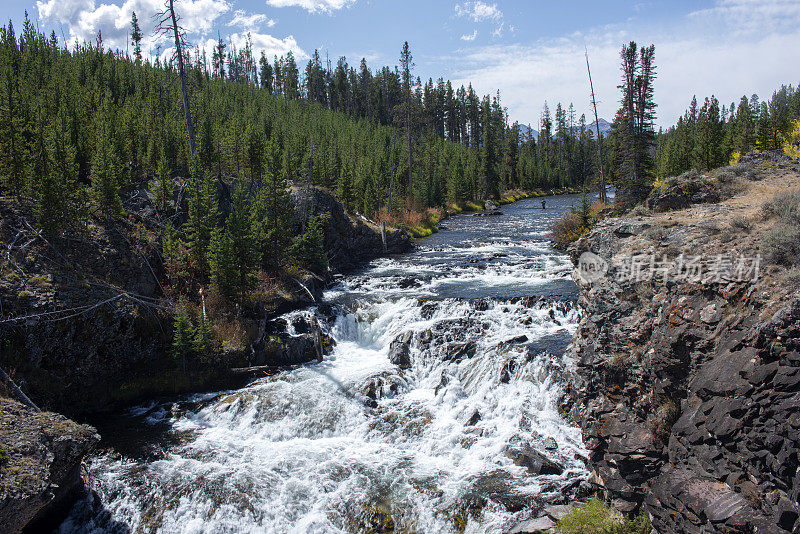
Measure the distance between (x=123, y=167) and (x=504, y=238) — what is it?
28629mm

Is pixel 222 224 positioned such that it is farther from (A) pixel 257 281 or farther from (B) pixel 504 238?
(B) pixel 504 238

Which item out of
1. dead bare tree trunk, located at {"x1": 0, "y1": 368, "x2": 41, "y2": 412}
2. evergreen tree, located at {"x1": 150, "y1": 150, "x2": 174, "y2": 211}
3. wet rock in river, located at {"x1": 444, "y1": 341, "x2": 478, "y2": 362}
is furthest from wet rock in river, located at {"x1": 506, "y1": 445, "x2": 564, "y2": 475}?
evergreen tree, located at {"x1": 150, "y1": 150, "x2": 174, "y2": 211}

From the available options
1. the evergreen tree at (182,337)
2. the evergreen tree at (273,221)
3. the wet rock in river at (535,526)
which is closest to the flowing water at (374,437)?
Result: the wet rock in river at (535,526)

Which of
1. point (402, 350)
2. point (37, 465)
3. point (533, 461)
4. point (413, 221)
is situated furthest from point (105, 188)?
point (413, 221)

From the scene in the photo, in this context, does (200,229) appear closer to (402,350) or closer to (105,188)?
(105,188)

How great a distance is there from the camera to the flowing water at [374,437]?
31.7 ft

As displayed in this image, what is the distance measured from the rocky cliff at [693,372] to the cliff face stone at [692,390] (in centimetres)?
2

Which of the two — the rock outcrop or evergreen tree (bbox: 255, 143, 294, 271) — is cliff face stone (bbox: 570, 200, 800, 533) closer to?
evergreen tree (bbox: 255, 143, 294, 271)

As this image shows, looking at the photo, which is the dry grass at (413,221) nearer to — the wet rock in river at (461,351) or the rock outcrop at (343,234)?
the rock outcrop at (343,234)

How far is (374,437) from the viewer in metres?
12.8

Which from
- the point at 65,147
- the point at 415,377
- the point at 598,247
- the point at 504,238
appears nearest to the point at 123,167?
the point at 65,147

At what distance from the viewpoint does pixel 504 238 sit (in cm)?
3812

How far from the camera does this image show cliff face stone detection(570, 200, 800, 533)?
19.7 ft

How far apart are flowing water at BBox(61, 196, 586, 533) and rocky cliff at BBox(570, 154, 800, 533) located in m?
2.05
